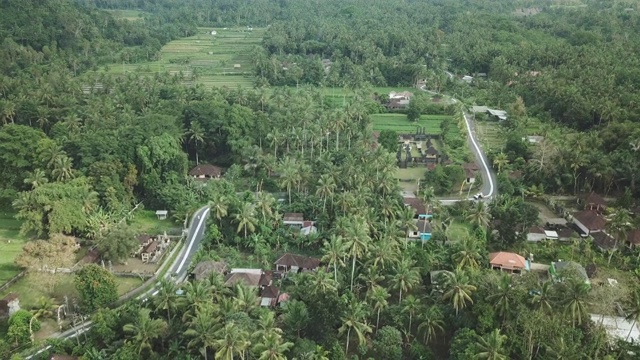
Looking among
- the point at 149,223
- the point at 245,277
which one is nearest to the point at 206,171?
the point at 149,223

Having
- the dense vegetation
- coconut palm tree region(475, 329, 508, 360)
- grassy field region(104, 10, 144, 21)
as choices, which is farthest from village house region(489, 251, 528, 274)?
grassy field region(104, 10, 144, 21)

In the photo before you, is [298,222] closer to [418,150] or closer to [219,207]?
[219,207]

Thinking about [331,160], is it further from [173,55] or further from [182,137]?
[173,55]

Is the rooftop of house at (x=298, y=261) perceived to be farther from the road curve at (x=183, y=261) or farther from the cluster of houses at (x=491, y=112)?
the cluster of houses at (x=491, y=112)

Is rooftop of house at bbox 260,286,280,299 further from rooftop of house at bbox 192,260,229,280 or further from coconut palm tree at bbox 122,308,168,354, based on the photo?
coconut palm tree at bbox 122,308,168,354

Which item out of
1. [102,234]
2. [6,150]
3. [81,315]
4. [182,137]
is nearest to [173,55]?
[182,137]

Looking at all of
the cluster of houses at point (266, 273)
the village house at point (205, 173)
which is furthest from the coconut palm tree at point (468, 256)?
the village house at point (205, 173)
